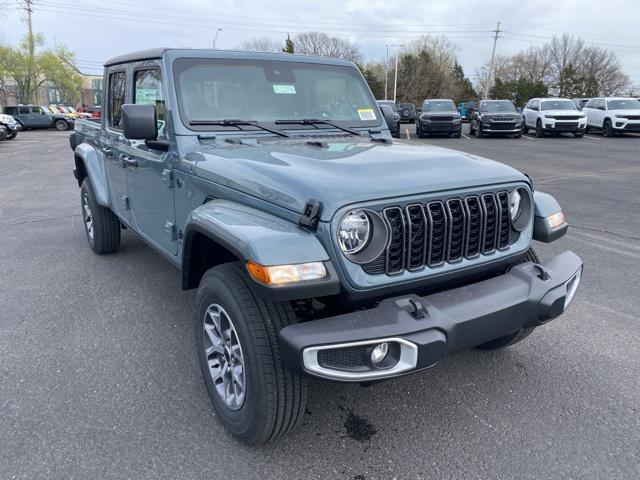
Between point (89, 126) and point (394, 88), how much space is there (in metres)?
65.4

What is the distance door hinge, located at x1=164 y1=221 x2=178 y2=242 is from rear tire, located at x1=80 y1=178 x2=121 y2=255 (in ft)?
6.51

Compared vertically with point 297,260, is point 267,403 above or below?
below

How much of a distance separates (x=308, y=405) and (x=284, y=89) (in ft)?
7.04

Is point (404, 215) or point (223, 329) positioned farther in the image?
point (223, 329)

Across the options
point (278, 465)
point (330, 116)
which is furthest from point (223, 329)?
point (330, 116)

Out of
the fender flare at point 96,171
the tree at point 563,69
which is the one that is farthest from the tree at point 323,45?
the fender flare at point 96,171

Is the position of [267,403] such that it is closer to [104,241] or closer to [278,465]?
[278,465]

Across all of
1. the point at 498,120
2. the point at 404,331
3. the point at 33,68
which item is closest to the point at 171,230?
the point at 404,331

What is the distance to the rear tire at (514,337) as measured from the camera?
2.98 m

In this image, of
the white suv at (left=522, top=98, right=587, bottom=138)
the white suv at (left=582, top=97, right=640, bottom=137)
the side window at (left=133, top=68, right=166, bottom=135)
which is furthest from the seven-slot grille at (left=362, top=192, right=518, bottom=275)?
the white suv at (left=582, top=97, right=640, bottom=137)

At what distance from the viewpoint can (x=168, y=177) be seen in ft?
10.8

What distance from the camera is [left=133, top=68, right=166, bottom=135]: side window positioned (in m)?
3.43

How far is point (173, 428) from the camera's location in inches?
104

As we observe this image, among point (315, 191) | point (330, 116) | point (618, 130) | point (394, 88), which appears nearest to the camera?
point (315, 191)
